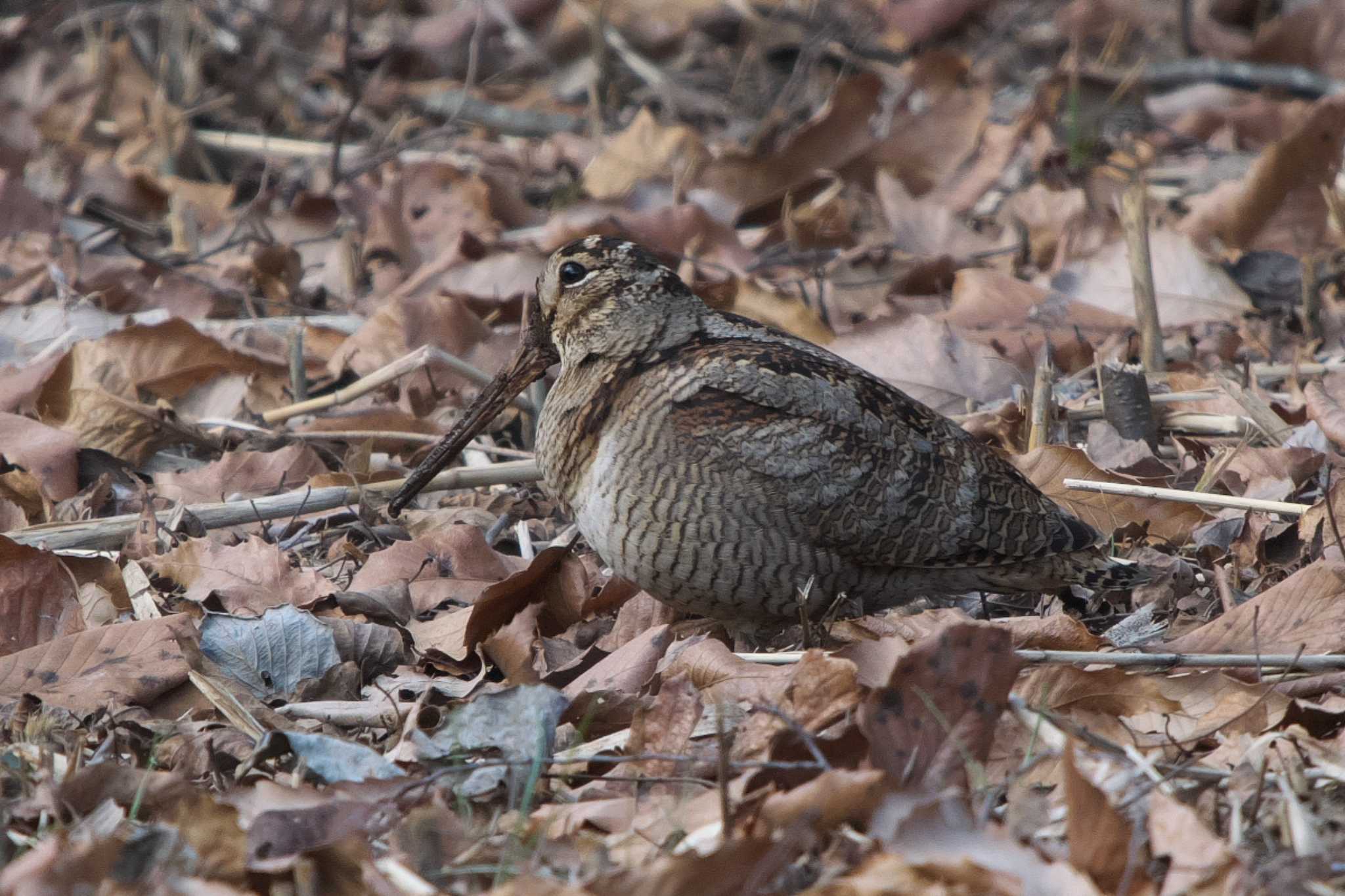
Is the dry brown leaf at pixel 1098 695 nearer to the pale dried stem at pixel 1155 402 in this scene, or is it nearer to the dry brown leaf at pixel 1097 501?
the dry brown leaf at pixel 1097 501

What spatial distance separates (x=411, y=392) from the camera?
4875 mm

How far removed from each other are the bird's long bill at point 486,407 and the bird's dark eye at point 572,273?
0.19 m

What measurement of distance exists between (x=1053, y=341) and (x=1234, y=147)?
2.29 m

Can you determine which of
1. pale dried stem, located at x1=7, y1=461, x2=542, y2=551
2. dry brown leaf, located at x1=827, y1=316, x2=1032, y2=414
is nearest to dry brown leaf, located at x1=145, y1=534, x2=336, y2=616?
pale dried stem, located at x1=7, y1=461, x2=542, y2=551

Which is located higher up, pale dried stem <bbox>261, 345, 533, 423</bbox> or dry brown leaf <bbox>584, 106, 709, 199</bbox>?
dry brown leaf <bbox>584, 106, 709, 199</bbox>

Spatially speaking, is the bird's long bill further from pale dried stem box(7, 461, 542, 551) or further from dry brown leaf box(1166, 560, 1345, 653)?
dry brown leaf box(1166, 560, 1345, 653)

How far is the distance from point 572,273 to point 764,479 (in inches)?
31.3

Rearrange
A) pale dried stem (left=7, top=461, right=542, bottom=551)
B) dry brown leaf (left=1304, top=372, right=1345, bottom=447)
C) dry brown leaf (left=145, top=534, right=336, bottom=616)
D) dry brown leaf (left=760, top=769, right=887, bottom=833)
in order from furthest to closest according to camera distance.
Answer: dry brown leaf (left=1304, top=372, right=1345, bottom=447) → pale dried stem (left=7, top=461, right=542, bottom=551) → dry brown leaf (left=145, top=534, right=336, bottom=616) → dry brown leaf (left=760, top=769, right=887, bottom=833)

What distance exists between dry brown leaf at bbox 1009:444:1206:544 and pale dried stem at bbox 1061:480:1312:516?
0.15ft

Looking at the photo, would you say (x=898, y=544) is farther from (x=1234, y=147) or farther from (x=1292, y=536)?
(x=1234, y=147)

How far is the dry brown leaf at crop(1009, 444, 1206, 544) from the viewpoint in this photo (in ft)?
13.1

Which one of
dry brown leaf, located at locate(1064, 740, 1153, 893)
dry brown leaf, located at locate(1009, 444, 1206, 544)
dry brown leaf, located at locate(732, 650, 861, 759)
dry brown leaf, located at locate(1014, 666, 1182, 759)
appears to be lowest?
dry brown leaf, located at locate(1009, 444, 1206, 544)

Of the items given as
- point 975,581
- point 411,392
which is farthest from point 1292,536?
point 411,392

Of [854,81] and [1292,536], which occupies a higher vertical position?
[854,81]
